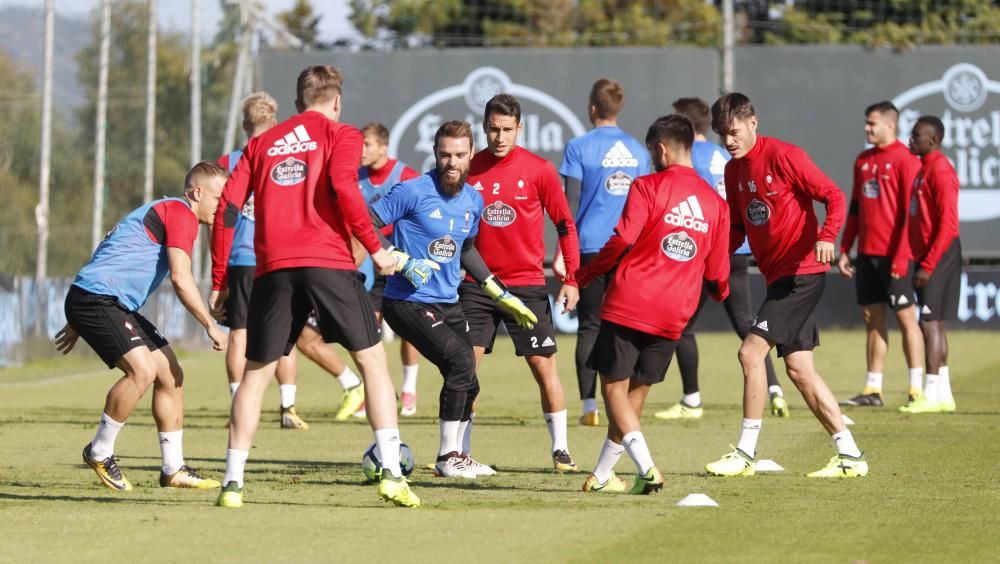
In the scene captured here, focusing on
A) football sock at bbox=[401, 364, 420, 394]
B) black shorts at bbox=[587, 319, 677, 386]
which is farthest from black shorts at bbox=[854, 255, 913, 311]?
black shorts at bbox=[587, 319, 677, 386]

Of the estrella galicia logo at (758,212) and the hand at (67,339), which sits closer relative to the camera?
the hand at (67,339)

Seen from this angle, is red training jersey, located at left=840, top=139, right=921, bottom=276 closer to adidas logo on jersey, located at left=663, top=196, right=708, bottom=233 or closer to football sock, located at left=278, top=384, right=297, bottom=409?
football sock, located at left=278, top=384, right=297, bottom=409

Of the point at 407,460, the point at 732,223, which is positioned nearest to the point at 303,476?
the point at 407,460

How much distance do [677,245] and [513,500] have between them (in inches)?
59.8

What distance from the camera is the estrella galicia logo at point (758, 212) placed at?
939 centimetres

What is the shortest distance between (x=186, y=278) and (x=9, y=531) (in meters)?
1.87

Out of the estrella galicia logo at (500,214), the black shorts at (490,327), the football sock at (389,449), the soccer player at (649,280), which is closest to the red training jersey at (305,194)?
the football sock at (389,449)

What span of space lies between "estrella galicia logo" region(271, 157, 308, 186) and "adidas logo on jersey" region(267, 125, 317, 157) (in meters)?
0.05

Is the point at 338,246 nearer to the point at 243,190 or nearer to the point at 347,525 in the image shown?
the point at 243,190

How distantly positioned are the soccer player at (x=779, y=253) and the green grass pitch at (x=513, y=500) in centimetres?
42

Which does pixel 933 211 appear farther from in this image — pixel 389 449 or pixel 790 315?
pixel 389 449

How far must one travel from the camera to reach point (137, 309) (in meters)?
8.70

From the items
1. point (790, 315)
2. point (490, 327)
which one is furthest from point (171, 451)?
point (790, 315)

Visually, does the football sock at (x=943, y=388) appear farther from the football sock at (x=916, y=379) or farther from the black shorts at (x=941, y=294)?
the black shorts at (x=941, y=294)
